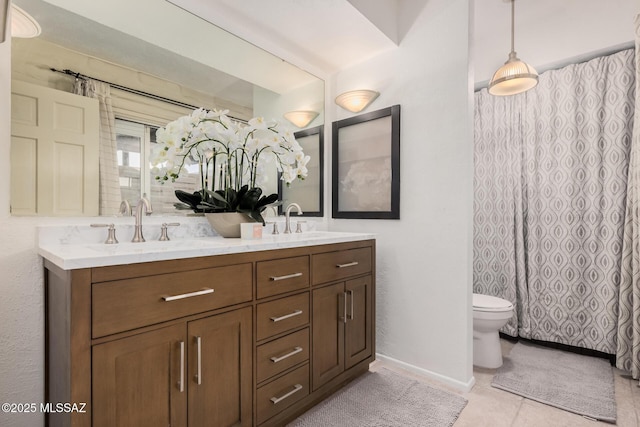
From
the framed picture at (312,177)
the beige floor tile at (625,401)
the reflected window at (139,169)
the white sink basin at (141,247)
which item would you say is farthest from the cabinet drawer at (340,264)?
the beige floor tile at (625,401)

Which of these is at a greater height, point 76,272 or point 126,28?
point 126,28

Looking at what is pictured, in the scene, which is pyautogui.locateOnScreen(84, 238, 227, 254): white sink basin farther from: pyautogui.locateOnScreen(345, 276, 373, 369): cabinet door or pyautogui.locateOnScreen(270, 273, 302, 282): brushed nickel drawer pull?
pyautogui.locateOnScreen(345, 276, 373, 369): cabinet door

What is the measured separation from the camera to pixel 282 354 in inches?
56.5

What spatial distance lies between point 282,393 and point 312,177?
152 centimetres

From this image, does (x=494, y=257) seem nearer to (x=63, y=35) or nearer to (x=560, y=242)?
(x=560, y=242)

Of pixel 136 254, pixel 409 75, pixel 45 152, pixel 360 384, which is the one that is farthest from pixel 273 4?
pixel 360 384

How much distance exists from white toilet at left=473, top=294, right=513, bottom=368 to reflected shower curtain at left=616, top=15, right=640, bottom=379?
708mm

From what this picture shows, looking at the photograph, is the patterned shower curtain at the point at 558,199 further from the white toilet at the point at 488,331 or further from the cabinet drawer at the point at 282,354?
the cabinet drawer at the point at 282,354

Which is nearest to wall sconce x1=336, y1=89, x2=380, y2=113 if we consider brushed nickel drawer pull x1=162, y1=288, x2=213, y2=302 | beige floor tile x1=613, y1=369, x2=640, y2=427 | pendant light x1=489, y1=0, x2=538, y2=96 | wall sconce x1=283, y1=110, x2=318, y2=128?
wall sconce x1=283, y1=110, x2=318, y2=128

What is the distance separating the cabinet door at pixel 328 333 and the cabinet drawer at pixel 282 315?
0.29 ft

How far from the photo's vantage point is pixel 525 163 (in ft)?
8.46

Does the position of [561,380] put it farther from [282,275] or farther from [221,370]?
[221,370]

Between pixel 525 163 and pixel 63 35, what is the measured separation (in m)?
3.08

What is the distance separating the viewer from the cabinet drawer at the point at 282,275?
1352mm
